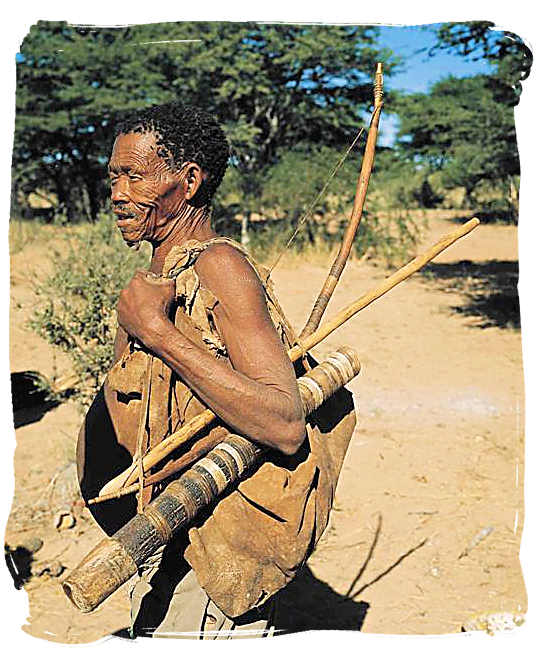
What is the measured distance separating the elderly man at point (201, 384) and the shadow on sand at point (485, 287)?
25.5ft

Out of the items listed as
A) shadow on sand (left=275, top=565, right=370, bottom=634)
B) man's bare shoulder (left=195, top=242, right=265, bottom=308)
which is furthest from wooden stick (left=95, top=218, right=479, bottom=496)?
shadow on sand (left=275, top=565, right=370, bottom=634)

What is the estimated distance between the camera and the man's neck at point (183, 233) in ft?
5.02

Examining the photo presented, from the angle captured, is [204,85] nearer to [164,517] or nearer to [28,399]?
[28,399]

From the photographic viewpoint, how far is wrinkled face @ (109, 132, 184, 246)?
4.74 ft

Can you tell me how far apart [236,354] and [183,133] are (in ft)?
1.67

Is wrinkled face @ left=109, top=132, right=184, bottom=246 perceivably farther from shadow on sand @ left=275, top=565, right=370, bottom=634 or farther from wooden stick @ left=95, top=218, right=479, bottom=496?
shadow on sand @ left=275, top=565, right=370, bottom=634

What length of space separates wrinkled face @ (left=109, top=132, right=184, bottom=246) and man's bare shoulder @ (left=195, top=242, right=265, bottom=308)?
0.16m

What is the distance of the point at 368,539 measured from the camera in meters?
4.05

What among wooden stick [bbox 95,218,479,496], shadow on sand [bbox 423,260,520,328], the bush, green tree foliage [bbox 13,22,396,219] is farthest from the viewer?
green tree foliage [bbox 13,22,396,219]

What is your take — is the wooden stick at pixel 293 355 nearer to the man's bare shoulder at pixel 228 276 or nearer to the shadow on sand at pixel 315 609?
the man's bare shoulder at pixel 228 276

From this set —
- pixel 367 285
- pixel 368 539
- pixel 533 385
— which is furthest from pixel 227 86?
pixel 533 385

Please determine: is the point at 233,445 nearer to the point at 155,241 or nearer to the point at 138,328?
the point at 138,328

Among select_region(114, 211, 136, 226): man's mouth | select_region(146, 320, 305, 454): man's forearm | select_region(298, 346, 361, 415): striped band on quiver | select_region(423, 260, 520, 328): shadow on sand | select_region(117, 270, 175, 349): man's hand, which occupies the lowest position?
select_region(423, 260, 520, 328): shadow on sand

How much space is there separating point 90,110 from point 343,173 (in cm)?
534
